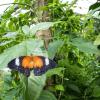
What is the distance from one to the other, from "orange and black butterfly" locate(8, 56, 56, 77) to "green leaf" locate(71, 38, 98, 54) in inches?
5.0

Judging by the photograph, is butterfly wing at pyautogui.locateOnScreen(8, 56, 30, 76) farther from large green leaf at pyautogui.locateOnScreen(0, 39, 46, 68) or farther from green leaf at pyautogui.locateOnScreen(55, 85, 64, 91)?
green leaf at pyautogui.locateOnScreen(55, 85, 64, 91)

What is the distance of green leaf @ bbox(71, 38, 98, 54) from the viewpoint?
752 millimetres

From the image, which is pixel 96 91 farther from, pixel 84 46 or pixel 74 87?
pixel 84 46

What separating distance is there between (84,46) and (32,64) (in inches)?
6.8

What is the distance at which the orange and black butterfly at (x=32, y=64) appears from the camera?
0.64 m

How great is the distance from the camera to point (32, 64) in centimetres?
65

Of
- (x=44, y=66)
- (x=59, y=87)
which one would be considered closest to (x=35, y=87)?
(x=44, y=66)

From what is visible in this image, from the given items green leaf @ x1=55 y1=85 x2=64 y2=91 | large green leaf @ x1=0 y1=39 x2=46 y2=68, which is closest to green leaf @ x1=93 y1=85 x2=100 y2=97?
green leaf @ x1=55 y1=85 x2=64 y2=91

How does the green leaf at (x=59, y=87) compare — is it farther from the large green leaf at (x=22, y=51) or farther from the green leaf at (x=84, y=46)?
the large green leaf at (x=22, y=51)

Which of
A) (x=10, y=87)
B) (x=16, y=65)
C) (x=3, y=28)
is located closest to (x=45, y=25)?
(x=16, y=65)

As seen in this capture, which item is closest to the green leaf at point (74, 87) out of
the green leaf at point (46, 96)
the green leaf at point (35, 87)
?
the green leaf at point (46, 96)

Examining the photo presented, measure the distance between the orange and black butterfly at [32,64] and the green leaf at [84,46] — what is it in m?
0.13

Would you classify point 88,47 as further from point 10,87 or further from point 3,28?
point 3,28

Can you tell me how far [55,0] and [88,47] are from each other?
26 centimetres
